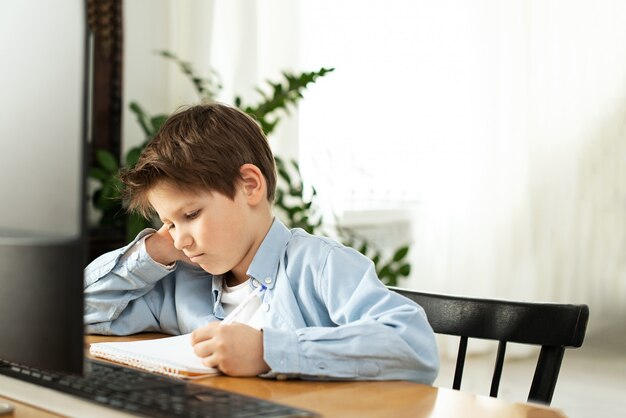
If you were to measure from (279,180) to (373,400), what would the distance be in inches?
96.2

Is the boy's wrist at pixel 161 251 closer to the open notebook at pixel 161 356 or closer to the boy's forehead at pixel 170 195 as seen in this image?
the boy's forehead at pixel 170 195

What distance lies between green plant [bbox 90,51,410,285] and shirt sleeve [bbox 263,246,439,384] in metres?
1.71

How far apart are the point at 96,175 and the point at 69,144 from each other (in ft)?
9.27

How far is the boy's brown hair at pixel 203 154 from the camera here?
131cm

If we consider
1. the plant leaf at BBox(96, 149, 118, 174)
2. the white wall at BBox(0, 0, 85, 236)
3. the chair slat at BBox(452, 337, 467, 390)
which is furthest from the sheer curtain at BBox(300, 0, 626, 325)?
the white wall at BBox(0, 0, 85, 236)

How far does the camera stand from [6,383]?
92cm

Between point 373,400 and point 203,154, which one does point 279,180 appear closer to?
point 203,154

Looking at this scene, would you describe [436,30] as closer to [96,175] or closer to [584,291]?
[584,291]

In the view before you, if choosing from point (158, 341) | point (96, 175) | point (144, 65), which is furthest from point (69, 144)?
point (144, 65)

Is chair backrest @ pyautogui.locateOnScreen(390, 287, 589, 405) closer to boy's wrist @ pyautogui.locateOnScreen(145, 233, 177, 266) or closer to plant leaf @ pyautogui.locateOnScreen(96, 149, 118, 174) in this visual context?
boy's wrist @ pyautogui.locateOnScreen(145, 233, 177, 266)

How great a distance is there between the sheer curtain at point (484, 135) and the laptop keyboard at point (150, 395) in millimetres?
2277

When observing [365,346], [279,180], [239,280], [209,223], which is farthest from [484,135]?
[365,346]

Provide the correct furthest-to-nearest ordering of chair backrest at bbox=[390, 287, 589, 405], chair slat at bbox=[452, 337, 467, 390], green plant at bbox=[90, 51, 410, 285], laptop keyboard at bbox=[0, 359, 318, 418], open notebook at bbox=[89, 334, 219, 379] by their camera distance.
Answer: green plant at bbox=[90, 51, 410, 285] → chair slat at bbox=[452, 337, 467, 390] → chair backrest at bbox=[390, 287, 589, 405] → open notebook at bbox=[89, 334, 219, 379] → laptop keyboard at bbox=[0, 359, 318, 418]

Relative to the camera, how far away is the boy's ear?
1.34 meters
